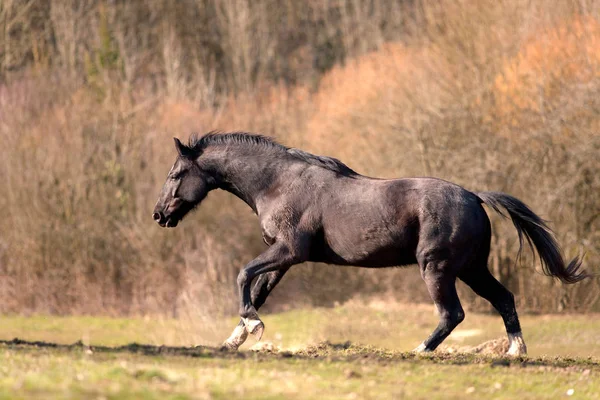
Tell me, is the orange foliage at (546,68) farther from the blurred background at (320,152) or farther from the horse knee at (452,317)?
the horse knee at (452,317)

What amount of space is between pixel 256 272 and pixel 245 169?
1.48 m

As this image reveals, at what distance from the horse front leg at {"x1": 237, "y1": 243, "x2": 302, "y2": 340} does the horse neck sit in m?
0.89

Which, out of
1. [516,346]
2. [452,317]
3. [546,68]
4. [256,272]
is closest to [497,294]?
[516,346]

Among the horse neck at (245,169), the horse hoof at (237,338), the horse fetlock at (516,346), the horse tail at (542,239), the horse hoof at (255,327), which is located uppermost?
the horse neck at (245,169)

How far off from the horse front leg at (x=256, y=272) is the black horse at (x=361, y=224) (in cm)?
1

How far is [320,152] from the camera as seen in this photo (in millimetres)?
34531

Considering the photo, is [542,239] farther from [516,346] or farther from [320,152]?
[320,152]

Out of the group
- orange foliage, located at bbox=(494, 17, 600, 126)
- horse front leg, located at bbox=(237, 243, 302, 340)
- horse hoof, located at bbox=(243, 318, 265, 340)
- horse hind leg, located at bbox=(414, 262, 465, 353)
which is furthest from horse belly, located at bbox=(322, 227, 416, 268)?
orange foliage, located at bbox=(494, 17, 600, 126)

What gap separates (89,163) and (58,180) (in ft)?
3.52

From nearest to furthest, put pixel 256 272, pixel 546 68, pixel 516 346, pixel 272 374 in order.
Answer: pixel 272 374 → pixel 256 272 → pixel 516 346 → pixel 546 68

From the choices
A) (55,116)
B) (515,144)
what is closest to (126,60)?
(55,116)

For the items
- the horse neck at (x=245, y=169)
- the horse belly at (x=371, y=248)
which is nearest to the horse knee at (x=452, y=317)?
the horse belly at (x=371, y=248)

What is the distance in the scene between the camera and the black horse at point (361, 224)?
40.3ft

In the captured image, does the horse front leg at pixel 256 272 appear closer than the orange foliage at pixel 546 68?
Yes
